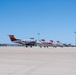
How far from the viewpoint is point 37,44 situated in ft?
434
